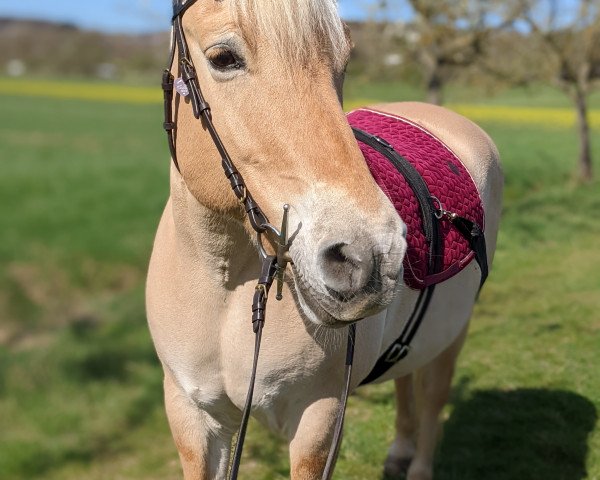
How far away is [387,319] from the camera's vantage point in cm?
257

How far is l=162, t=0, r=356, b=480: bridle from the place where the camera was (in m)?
1.86

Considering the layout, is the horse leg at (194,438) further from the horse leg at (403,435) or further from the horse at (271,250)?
the horse leg at (403,435)

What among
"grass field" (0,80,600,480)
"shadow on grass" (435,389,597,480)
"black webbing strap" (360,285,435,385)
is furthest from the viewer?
"grass field" (0,80,600,480)

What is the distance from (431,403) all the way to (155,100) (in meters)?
47.4

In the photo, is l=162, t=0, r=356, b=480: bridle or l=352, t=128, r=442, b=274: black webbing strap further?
l=352, t=128, r=442, b=274: black webbing strap

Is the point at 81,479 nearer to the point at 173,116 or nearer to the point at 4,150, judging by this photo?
the point at 173,116

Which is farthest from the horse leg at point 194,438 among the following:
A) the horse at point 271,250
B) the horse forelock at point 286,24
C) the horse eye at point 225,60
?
the horse forelock at point 286,24

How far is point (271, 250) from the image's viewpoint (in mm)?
1936

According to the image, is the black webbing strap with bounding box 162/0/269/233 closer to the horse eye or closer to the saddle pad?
the horse eye

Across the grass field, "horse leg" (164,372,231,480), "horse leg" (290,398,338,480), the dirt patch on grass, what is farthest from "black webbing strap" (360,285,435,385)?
the dirt patch on grass

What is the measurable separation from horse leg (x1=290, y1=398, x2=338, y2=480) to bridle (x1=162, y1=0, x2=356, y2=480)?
36mm

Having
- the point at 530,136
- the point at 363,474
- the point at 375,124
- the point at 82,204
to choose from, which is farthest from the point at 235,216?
the point at 530,136

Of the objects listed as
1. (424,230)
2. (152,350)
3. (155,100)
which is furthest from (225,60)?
(155,100)

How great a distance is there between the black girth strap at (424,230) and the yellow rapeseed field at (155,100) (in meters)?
23.6
